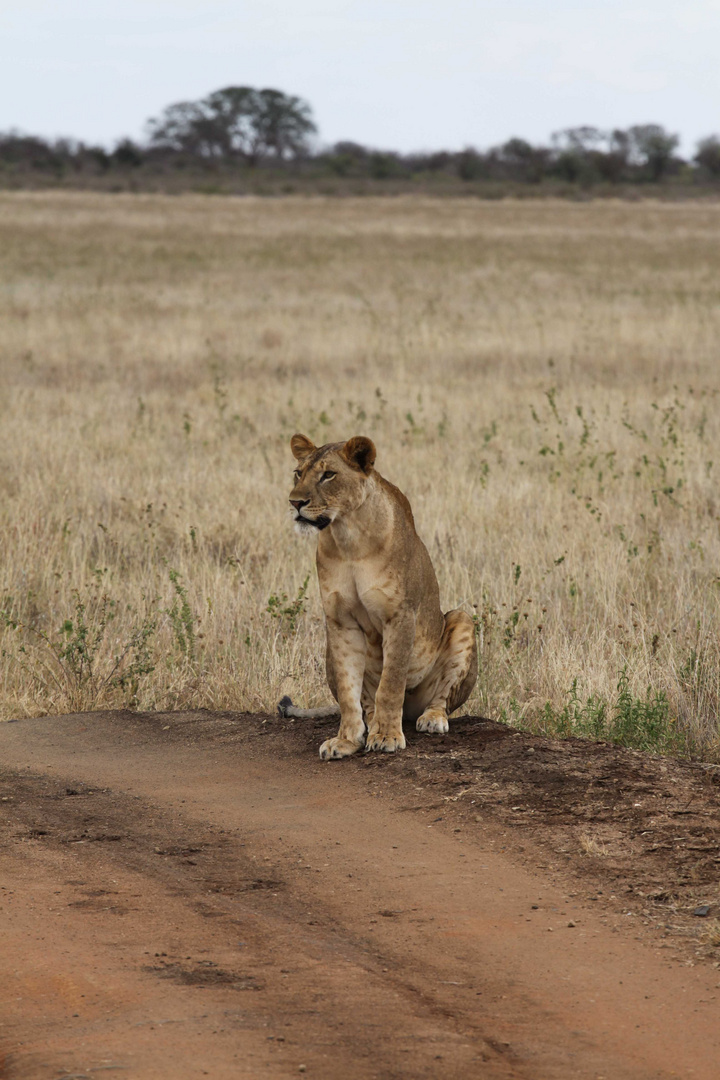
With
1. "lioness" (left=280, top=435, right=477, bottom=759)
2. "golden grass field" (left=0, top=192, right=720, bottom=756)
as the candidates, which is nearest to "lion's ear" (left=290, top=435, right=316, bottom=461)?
"lioness" (left=280, top=435, right=477, bottom=759)

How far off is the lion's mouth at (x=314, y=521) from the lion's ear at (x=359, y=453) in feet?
0.94

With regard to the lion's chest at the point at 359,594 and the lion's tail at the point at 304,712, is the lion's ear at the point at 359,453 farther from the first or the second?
the lion's tail at the point at 304,712

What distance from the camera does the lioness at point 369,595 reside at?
5023 mm

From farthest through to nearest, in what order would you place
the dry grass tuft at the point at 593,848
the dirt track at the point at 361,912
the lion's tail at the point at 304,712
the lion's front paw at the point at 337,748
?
1. the lion's tail at the point at 304,712
2. the lion's front paw at the point at 337,748
3. the dry grass tuft at the point at 593,848
4. the dirt track at the point at 361,912

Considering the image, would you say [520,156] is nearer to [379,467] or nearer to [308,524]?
[379,467]

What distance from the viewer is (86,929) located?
373 cm

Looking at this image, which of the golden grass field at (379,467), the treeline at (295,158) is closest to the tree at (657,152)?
the treeline at (295,158)

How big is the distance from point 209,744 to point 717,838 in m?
A: 2.43

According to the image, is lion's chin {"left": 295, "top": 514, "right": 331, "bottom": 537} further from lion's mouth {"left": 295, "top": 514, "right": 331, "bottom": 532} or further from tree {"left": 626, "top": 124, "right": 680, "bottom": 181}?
tree {"left": 626, "top": 124, "right": 680, "bottom": 181}

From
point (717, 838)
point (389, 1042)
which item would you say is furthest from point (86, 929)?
point (717, 838)

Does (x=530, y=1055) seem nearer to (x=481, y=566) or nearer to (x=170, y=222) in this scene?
(x=481, y=566)

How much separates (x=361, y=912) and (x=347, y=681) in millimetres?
1541

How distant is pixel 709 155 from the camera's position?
11119cm

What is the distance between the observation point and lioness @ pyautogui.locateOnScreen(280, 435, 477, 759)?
5.02m
